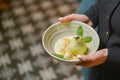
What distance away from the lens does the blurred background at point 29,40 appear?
5.35ft

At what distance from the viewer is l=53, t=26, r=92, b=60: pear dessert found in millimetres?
814

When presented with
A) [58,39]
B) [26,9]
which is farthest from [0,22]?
[58,39]

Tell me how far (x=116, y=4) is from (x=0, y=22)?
1.34m

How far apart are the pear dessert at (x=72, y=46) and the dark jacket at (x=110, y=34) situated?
68mm

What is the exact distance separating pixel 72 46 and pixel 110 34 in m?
0.14

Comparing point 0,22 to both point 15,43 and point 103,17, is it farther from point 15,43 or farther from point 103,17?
point 103,17

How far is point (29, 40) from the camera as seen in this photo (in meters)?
1.83

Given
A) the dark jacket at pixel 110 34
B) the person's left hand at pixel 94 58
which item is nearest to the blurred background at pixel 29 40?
the dark jacket at pixel 110 34

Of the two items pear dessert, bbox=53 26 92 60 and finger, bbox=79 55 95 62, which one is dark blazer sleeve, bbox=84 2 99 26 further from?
finger, bbox=79 55 95 62

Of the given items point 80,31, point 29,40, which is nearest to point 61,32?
point 80,31

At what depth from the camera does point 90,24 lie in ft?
3.21

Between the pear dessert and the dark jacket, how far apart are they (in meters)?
0.07

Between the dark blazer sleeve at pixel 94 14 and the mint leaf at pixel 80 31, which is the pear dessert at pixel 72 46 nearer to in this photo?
the mint leaf at pixel 80 31

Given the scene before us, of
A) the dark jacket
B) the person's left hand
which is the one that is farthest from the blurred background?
the person's left hand
